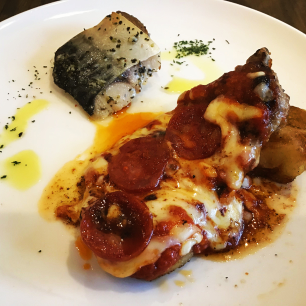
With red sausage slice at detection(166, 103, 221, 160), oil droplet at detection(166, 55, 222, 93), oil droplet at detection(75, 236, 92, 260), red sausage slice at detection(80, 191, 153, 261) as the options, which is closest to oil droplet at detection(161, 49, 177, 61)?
oil droplet at detection(166, 55, 222, 93)

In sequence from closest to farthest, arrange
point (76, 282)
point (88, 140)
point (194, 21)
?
point (76, 282) → point (88, 140) → point (194, 21)

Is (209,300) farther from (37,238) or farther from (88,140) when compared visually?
(88,140)

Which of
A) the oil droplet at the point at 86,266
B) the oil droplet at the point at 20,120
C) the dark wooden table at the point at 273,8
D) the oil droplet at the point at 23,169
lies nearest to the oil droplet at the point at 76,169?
the oil droplet at the point at 23,169

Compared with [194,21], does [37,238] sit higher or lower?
lower

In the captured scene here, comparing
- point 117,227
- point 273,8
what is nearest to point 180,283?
point 117,227

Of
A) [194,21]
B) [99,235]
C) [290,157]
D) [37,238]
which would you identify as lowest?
[37,238]

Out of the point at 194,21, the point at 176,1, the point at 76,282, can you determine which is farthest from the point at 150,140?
the point at 176,1

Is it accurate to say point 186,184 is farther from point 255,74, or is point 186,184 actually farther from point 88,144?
point 88,144
